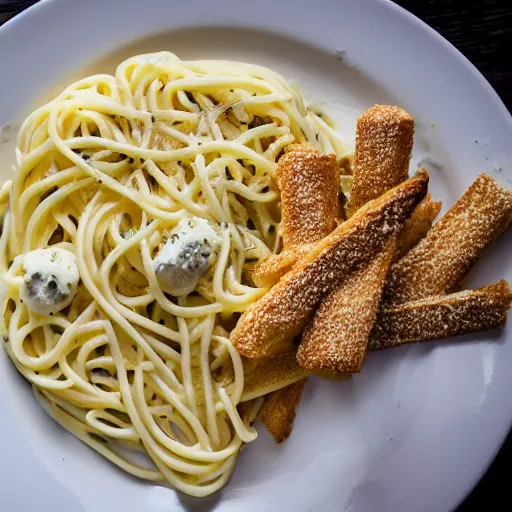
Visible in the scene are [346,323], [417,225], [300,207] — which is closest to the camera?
[346,323]

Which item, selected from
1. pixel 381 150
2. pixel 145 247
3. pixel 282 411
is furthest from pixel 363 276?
pixel 145 247

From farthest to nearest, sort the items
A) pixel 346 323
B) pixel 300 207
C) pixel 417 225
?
pixel 417 225
pixel 300 207
pixel 346 323

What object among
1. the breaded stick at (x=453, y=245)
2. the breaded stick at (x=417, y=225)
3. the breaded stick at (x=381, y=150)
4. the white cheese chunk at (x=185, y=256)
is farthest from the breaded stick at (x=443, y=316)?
the white cheese chunk at (x=185, y=256)

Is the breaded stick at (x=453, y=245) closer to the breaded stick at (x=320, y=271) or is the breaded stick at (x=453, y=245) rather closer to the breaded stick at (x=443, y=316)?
the breaded stick at (x=443, y=316)

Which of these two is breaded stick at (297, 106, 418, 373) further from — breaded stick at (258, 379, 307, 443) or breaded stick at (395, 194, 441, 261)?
breaded stick at (258, 379, 307, 443)

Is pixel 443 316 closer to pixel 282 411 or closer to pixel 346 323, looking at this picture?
pixel 346 323

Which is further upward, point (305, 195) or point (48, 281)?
point (48, 281)

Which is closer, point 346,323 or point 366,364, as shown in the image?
point 346,323
